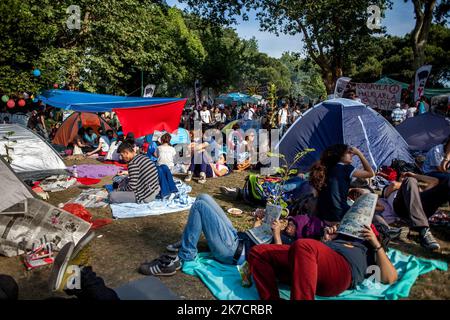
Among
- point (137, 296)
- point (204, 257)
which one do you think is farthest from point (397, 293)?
point (137, 296)

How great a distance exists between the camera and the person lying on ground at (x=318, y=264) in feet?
7.42

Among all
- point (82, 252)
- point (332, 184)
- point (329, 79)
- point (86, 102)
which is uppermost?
point (329, 79)

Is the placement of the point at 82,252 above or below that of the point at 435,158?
below

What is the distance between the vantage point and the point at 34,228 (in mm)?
3697

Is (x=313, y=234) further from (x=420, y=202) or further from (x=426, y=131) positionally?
(x=426, y=131)

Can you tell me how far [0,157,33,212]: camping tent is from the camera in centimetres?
414

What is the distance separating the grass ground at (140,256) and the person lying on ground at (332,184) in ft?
3.16

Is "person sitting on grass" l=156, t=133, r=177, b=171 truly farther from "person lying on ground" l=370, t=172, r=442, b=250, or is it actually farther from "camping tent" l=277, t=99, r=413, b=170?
"person lying on ground" l=370, t=172, r=442, b=250

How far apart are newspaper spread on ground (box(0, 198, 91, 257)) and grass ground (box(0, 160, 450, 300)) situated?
162 mm

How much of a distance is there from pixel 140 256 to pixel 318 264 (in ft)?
7.04

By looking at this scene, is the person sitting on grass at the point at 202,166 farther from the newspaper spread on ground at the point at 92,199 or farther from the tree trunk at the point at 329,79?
the tree trunk at the point at 329,79

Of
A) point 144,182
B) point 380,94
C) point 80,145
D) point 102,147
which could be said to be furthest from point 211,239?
point 380,94

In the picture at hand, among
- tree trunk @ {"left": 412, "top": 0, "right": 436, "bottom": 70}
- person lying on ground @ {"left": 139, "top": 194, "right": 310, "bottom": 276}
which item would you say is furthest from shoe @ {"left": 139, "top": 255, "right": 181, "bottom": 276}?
tree trunk @ {"left": 412, "top": 0, "right": 436, "bottom": 70}

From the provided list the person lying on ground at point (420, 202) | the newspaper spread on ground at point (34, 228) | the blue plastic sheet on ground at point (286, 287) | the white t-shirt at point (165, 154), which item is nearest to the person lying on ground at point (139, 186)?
the newspaper spread on ground at point (34, 228)
